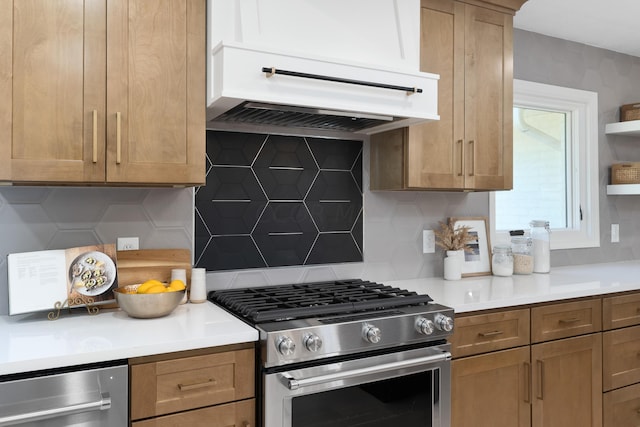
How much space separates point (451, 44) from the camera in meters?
2.45

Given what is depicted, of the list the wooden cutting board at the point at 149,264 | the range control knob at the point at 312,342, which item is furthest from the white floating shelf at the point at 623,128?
the wooden cutting board at the point at 149,264

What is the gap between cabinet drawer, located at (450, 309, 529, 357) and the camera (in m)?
2.08

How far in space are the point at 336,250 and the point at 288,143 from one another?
1.90 ft

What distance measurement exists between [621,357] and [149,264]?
233 centimetres

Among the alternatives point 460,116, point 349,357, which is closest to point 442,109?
point 460,116

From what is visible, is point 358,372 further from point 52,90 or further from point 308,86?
point 52,90

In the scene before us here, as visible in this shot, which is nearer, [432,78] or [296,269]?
[432,78]

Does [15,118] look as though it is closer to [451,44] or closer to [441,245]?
[451,44]

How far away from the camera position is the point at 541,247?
297 centimetres

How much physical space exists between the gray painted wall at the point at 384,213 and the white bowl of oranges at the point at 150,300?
340 millimetres

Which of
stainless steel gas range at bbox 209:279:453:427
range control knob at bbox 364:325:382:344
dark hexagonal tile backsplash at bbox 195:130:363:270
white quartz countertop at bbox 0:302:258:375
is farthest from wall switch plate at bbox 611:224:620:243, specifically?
white quartz countertop at bbox 0:302:258:375

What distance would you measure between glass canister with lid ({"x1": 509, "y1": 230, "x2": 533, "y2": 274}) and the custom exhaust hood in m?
1.18

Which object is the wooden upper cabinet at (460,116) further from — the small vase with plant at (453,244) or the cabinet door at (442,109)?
the small vase with plant at (453,244)

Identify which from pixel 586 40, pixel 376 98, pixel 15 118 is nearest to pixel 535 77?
pixel 586 40
